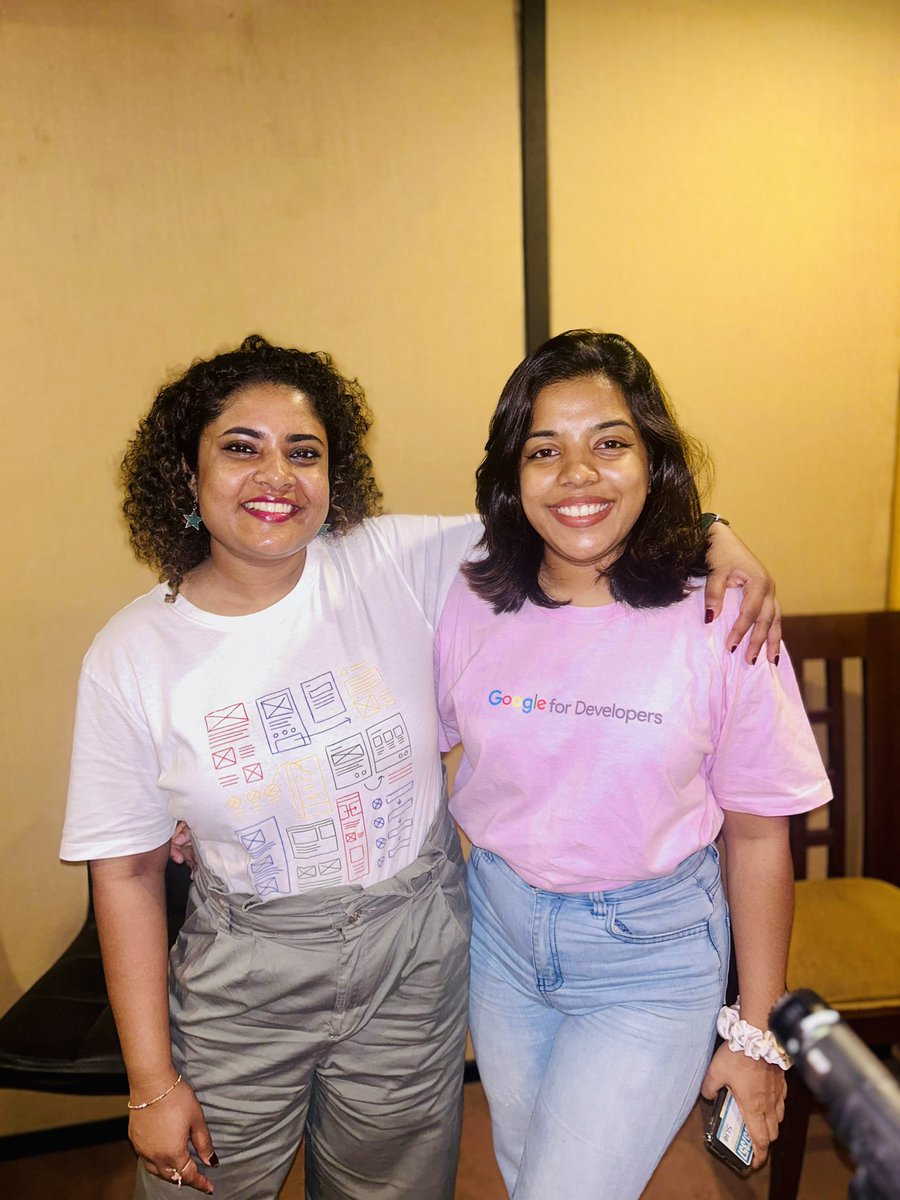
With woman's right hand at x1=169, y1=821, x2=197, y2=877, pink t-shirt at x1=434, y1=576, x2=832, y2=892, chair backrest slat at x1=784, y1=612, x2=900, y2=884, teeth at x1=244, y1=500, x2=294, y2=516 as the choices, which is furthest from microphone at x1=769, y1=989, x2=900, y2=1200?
chair backrest slat at x1=784, y1=612, x2=900, y2=884

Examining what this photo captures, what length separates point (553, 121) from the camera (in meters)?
2.09

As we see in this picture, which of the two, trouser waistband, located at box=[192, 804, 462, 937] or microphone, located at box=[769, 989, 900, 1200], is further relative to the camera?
trouser waistband, located at box=[192, 804, 462, 937]

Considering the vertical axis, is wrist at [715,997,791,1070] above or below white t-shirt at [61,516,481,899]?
below

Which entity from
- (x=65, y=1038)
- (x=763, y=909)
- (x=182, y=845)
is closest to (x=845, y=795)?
(x=763, y=909)

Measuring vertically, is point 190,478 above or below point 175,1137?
above

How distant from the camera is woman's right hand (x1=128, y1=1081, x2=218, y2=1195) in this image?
1205 millimetres

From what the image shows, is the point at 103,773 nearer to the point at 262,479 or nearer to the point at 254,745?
the point at 254,745

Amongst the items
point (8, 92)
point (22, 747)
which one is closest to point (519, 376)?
point (8, 92)

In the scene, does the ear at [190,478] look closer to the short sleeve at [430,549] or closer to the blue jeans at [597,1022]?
the short sleeve at [430,549]

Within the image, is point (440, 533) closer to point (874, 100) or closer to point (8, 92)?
point (8, 92)

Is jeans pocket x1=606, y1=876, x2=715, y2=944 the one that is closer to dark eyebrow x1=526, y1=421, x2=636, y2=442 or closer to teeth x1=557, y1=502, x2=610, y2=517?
teeth x1=557, y1=502, x2=610, y2=517

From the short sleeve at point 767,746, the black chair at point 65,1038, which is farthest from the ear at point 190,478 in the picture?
the black chair at point 65,1038

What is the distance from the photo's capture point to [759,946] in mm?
1233

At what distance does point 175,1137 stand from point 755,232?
90.4 inches
